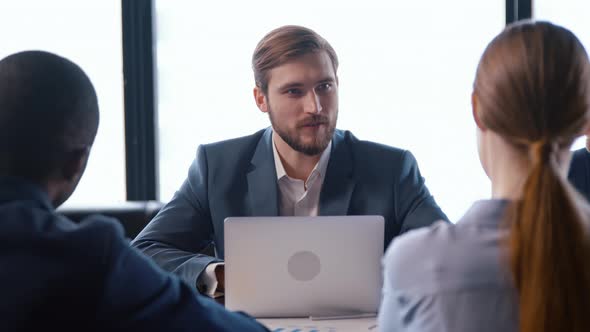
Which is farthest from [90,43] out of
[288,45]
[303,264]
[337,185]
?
[303,264]

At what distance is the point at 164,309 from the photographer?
1128 millimetres

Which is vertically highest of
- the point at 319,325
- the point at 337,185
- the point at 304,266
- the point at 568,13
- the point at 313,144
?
the point at 568,13

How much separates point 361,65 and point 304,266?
2189mm

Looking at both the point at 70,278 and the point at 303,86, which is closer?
the point at 70,278

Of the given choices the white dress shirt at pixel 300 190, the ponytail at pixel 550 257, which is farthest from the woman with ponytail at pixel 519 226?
the white dress shirt at pixel 300 190

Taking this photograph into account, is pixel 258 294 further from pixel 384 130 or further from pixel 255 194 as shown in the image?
pixel 384 130

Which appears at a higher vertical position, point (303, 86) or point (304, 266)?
point (303, 86)

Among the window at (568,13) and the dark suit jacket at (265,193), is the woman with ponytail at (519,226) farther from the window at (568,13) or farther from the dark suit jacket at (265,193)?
the window at (568,13)

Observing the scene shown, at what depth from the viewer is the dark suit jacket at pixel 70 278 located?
3.37 feet

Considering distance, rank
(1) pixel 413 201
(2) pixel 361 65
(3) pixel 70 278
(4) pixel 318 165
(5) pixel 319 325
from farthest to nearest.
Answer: (2) pixel 361 65 → (4) pixel 318 165 → (1) pixel 413 201 → (5) pixel 319 325 → (3) pixel 70 278

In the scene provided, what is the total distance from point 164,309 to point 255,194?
1.52 m

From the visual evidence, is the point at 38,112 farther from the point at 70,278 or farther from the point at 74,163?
the point at 70,278

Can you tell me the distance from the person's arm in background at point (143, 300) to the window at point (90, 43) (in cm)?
286

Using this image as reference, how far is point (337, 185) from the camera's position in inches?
103
